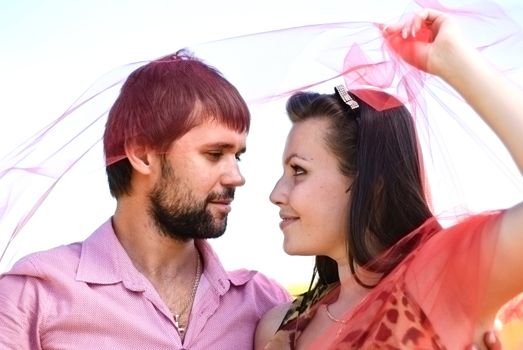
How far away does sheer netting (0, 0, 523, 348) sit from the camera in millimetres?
2449

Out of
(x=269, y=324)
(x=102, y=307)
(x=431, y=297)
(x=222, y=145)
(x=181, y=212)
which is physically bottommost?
(x=269, y=324)

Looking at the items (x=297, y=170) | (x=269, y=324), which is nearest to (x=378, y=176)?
(x=297, y=170)

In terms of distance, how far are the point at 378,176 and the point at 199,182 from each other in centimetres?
97

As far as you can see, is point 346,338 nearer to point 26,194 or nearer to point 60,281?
point 60,281

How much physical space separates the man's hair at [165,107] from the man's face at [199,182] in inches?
1.9

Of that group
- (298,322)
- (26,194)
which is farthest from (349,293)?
(26,194)

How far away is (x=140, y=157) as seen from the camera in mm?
3666

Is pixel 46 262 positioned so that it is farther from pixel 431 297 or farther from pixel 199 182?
pixel 431 297

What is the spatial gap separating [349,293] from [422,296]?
0.55 metres

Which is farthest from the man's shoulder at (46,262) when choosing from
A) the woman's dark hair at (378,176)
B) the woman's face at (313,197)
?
the woman's dark hair at (378,176)

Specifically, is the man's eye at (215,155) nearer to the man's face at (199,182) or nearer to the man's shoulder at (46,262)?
the man's face at (199,182)

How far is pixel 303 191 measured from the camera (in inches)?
115

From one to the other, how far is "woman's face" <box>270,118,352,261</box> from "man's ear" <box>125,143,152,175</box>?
815 millimetres

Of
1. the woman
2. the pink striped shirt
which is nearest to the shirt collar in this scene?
the pink striped shirt
